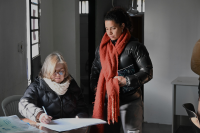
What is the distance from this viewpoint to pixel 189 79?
10.9 ft

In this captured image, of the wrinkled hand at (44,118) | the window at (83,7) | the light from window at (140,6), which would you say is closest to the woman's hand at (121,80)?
the wrinkled hand at (44,118)

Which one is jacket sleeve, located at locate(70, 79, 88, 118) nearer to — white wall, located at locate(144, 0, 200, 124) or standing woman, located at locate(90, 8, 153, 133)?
standing woman, located at locate(90, 8, 153, 133)

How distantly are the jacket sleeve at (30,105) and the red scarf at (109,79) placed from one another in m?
0.46

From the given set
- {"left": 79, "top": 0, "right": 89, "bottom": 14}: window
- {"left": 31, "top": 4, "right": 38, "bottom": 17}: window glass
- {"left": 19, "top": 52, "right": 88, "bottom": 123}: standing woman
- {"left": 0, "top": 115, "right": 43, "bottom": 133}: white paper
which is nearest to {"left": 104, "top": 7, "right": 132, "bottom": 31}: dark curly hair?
{"left": 19, "top": 52, "right": 88, "bottom": 123}: standing woman

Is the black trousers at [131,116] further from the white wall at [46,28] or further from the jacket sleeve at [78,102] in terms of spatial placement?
the white wall at [46,28]

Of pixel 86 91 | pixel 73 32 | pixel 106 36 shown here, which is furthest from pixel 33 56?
pixel 106 36

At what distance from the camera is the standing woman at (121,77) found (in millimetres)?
1775

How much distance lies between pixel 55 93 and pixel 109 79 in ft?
1.32

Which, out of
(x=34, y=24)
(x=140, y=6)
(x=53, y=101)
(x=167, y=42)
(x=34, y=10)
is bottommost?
(x=53, y=101)

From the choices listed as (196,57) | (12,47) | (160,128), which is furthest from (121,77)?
(160,128)

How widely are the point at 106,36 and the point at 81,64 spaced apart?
2.24 m

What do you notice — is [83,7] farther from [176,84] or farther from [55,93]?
[55,93]

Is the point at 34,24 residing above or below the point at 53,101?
above

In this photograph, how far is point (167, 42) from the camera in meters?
3.51
